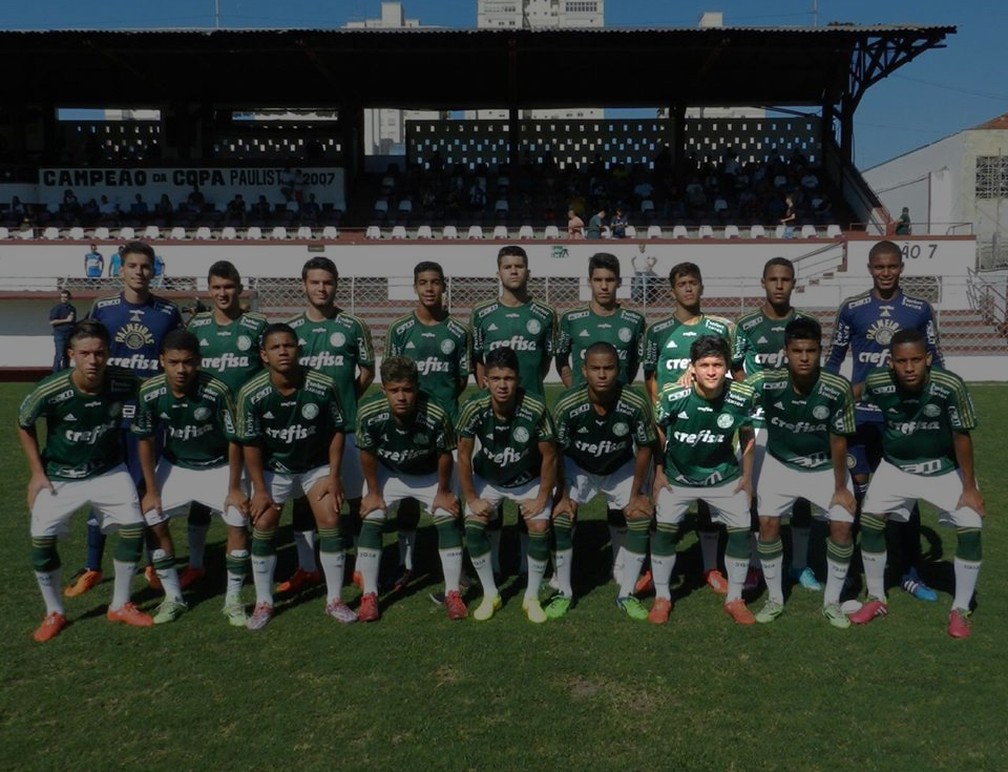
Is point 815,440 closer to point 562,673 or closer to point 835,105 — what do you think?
point 562,673

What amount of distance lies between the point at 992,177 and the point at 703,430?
4014cm

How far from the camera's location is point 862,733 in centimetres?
366

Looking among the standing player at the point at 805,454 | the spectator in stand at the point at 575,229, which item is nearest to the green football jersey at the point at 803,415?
the standing player at the point at 805,454

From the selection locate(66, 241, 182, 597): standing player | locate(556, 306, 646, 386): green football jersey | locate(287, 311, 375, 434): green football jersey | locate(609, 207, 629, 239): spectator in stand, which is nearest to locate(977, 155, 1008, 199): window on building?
locate(609, 207, 629, 239): spectator in stand

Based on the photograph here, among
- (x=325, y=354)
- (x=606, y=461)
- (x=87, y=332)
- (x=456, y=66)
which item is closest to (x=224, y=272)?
(x=325, y=354)

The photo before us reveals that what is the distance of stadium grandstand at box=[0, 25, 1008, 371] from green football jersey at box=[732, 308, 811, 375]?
506 inches

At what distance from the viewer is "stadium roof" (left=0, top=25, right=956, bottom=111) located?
22.5 metres

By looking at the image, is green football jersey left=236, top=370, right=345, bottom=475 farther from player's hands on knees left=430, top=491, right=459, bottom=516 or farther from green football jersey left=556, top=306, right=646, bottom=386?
green football jersey left=556, top=306, right=646, bottom=386

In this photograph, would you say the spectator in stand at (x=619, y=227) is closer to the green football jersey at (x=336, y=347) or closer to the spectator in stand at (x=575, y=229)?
the spectator in stand at (x=575, y=229)

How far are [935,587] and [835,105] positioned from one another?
25083mm

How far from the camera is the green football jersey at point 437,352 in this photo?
562 centimetres

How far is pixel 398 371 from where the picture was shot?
4.78 meters

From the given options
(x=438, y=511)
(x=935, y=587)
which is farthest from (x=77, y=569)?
(x=935, y=587)

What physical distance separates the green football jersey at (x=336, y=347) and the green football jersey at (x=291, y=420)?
455mm
